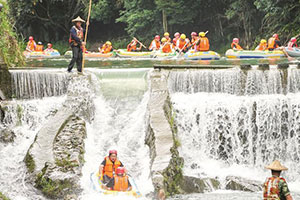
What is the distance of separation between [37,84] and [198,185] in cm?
580

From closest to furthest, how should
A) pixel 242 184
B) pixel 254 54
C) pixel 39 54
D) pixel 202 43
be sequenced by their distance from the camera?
1. pixel 242 184
2. pixel 202 43
3. pixel 254 54
4. pixel 39 54

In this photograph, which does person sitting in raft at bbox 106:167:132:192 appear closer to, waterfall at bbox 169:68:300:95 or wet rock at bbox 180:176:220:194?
wet rock at bbox 180:176:220:194

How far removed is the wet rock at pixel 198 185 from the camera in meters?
10.2

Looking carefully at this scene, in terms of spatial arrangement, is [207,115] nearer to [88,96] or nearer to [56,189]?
[88,96]

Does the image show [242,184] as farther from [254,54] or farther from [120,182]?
[254,54]

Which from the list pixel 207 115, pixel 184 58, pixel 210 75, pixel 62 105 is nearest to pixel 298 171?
pixel 207 115

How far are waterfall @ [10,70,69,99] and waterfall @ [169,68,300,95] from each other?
9.61ft

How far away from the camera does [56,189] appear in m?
9.81

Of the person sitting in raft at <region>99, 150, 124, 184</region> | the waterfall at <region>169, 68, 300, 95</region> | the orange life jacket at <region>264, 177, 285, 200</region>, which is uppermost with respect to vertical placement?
the waterfall at <region>169, 68, 300, 95</region>

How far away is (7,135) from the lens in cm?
1230

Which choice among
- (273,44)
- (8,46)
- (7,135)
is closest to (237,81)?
(7,135)

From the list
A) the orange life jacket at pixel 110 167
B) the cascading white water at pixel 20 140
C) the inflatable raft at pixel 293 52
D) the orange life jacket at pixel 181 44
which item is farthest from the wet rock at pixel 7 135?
the orange life jacket at pixel 181 44

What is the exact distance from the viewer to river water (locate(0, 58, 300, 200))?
11.4 meters

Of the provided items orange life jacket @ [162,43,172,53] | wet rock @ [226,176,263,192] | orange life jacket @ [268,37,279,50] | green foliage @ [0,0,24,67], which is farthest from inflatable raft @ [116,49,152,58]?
wet rock @ [226,176,263,192]
